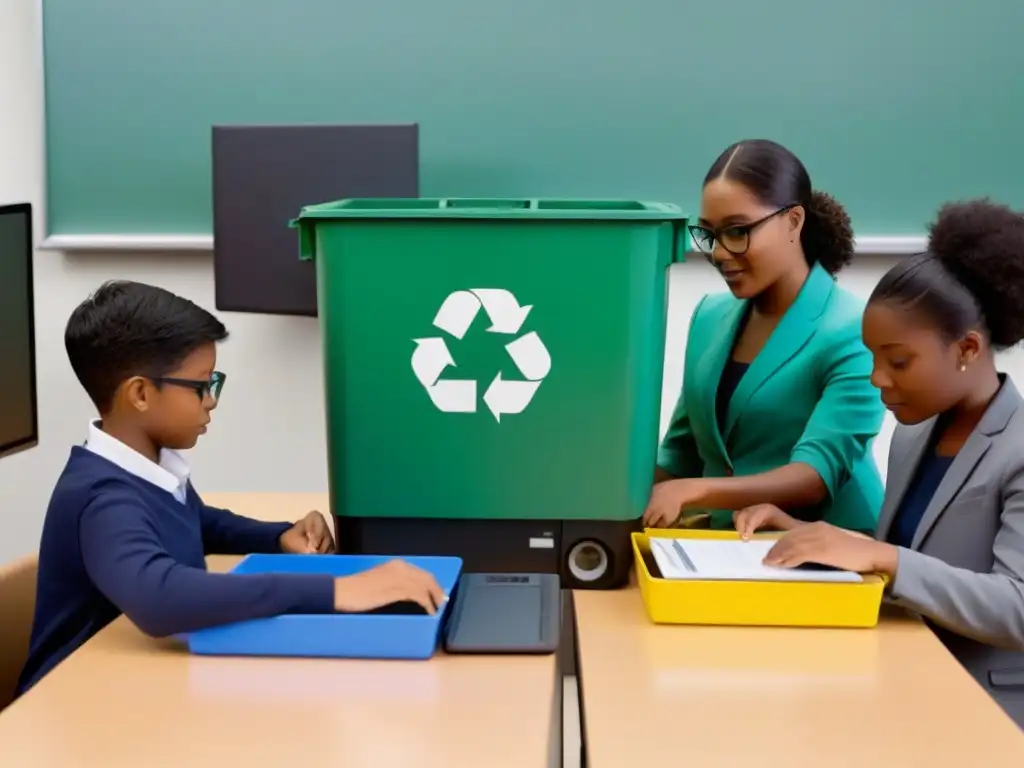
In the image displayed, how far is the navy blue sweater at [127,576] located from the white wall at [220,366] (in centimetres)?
139

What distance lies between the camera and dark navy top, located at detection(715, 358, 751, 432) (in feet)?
5.69

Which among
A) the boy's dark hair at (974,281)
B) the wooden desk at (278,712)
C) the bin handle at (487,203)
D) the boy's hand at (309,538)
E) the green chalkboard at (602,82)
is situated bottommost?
the wooden desk at (278,712)

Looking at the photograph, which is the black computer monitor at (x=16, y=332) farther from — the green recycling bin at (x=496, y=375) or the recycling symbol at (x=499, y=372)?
the recycling symbol at (x=499, y=372)

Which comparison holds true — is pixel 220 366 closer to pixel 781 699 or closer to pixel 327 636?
pixel 327 636

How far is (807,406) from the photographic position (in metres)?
1.64

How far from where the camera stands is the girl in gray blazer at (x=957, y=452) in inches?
46.6

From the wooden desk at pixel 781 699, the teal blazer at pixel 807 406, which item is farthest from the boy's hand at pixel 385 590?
the teal blazer at pixel 807 406

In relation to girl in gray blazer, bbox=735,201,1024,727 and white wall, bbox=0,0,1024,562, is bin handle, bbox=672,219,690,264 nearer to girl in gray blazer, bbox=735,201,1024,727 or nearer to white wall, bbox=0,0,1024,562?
girl in gray blazer, bbox=735,201,1024,727

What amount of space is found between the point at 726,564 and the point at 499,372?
1.04 feet

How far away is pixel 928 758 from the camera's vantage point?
884mm

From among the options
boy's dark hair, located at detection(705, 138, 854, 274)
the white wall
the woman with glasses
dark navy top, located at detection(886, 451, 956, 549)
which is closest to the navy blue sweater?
the woman with glasses

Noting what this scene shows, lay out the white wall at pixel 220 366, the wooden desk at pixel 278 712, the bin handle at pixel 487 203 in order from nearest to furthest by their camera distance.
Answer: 1. the wooden desk at pixel 278 712
2. the bin handle at pixel 487 203
3. the white wall at pixel 220 366

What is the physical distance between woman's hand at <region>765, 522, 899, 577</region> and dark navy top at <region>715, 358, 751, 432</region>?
1.70ft

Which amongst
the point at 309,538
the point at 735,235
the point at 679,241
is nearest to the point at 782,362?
the point at 735,235
